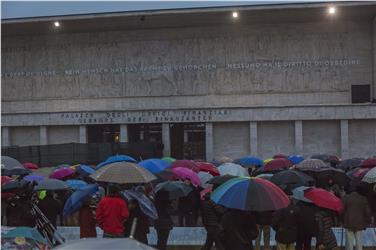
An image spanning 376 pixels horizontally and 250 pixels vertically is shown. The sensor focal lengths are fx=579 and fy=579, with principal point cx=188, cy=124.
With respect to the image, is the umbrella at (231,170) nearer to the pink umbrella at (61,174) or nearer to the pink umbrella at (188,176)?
the pink umbrella at (188,176)

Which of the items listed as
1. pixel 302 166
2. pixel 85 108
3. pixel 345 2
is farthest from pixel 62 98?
pixel 302 166

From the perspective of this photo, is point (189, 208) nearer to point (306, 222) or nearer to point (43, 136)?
point (306, 222)

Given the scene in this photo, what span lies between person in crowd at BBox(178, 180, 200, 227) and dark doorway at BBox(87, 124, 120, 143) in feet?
77.2

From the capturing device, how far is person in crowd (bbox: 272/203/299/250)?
7422mm

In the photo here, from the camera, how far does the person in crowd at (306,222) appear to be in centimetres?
745

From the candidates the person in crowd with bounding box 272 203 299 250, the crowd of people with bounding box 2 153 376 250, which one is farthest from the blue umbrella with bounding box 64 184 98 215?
the person in crowd with bounding box 272 203 299 250

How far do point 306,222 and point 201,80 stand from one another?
30033 millimetres

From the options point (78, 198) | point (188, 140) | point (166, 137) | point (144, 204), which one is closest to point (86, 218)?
point (78, 198)

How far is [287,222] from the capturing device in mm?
7465

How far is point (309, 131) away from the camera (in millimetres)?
33406

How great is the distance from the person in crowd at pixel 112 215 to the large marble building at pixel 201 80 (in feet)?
85.5

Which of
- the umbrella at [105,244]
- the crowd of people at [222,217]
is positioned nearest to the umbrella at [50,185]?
the crowd of people at [222,217]

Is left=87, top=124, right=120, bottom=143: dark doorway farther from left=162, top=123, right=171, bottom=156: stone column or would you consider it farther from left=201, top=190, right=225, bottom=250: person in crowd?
left=201, top=190, right=225, bottom=250: person in crowd

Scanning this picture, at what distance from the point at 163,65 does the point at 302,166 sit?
25.4 m
